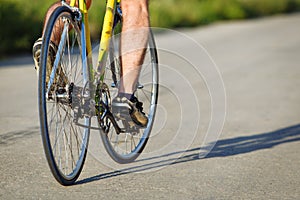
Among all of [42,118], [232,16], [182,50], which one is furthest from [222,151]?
[232,16]

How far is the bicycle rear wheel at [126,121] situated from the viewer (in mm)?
4469

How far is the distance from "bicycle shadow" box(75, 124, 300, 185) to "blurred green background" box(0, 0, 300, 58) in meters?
6.74

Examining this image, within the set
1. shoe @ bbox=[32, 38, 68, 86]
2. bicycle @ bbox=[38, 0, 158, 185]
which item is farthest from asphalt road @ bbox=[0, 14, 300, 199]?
shoe @ bbox=[32, 38, 68, 86]

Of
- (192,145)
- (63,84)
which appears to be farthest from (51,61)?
(192,145)

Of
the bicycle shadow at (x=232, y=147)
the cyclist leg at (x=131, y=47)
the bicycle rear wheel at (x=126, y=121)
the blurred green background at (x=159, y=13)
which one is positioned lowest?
the blurred green background at (x=159, y=13)

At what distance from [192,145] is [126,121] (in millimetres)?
1060

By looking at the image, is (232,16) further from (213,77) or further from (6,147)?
(6,147)

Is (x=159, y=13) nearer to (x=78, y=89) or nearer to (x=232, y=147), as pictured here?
(x=232, y=147)

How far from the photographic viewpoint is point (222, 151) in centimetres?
514

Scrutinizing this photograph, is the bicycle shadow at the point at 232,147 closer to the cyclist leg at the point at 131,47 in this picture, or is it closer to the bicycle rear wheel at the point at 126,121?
the bicycle rear wheel at the point at 126,121

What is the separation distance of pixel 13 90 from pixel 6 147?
9.96ft

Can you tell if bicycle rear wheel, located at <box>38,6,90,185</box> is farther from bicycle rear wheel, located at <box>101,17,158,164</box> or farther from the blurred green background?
the blurred green background

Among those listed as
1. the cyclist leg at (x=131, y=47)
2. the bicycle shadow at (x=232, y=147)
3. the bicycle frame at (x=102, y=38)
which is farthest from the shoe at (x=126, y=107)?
the bicycle shadow at (x=232, y=147)

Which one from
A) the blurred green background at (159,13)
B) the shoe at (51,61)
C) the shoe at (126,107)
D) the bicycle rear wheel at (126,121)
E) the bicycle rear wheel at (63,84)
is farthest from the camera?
the blurred green background at (159,13)
